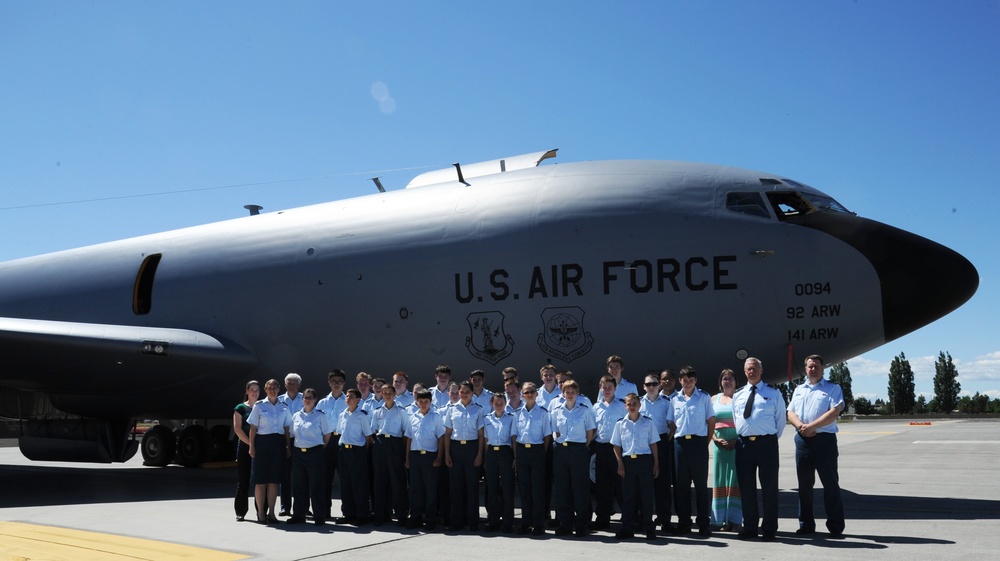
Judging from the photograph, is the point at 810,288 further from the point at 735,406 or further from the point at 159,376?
the point at 159,376

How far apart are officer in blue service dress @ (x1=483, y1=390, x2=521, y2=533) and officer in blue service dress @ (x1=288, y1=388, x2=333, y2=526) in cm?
234

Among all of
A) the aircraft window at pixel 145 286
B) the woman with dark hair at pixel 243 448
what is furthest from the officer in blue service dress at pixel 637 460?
the aircraft window at pixel 145 286

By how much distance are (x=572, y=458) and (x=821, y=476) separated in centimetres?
278

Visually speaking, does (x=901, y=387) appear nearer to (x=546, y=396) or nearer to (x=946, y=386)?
(x=946, y=386)

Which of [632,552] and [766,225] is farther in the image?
[766,225]

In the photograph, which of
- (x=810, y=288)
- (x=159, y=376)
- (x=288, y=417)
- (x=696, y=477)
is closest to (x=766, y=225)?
(x=810, y=288)

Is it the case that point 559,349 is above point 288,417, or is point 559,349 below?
above

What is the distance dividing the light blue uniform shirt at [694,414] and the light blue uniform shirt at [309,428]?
183 inches

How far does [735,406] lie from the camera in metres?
9.70

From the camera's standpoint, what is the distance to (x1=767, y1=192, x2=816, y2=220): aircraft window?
40.7ft

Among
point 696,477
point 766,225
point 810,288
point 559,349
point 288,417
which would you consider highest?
point 766,225

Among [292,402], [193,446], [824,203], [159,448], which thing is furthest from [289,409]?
[159,448]

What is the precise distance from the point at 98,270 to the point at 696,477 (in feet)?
47.0

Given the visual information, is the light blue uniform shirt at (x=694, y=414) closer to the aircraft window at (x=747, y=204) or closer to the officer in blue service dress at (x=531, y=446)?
the officer in blue service dress at (x=531, y=446)
